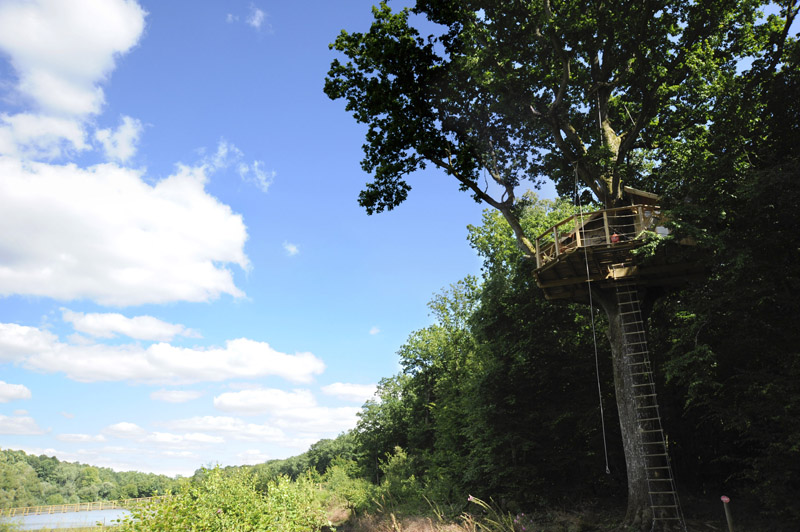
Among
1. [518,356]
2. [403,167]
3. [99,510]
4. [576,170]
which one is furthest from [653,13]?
[99,510]

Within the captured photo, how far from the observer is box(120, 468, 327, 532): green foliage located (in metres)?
9.22

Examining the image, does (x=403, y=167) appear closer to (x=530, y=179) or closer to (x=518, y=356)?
(x=530, y=179)

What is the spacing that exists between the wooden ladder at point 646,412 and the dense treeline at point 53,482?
65.1m

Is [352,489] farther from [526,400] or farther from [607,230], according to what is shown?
[607,230]

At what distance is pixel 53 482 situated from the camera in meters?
114

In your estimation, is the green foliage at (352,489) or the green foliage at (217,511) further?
the green foliage at (352,489)

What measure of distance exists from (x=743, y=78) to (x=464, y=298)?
90.4ft

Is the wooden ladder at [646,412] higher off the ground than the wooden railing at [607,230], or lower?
lower

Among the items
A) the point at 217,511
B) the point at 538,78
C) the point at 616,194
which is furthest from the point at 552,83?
the point at 217,511

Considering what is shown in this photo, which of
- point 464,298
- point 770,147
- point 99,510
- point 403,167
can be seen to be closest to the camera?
point 770,147

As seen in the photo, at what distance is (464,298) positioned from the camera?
40062mm

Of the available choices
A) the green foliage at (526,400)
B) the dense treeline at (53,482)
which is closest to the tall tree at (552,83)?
the green foliage at (526,400)

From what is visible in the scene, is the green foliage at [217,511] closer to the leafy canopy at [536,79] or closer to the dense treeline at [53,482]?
the leafy canopy at [536,79]

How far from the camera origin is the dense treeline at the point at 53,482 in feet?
248
